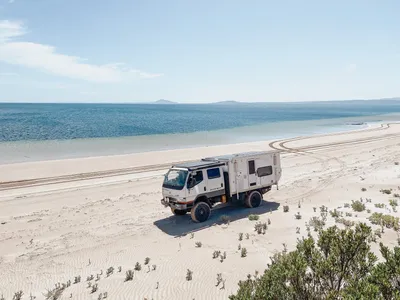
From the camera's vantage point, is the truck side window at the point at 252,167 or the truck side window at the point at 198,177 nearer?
the truck side window at the point at 198,177

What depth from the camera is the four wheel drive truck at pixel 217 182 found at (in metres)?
15.6

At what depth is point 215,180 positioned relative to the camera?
54.0ft

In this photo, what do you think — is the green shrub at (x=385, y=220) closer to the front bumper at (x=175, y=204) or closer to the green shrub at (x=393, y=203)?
the green shrub at (x=393, y=203)

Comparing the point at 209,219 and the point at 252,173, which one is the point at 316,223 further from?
the point at 209,219

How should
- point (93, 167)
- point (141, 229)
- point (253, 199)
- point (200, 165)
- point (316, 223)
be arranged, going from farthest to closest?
point (93, 167), point (253, 199), point (200, 165), point (141, 229), point (316, 223)

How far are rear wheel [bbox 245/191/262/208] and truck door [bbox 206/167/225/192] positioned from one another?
6.43ft

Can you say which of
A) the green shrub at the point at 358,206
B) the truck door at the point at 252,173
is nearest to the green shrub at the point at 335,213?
the green shrub at the point at 358,206

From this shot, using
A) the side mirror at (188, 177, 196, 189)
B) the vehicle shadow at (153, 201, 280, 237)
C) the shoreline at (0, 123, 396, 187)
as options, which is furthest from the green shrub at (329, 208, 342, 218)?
the shoreline at (0, 123, 396, 187)

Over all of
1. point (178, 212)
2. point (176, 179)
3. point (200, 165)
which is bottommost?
point (178, 212)

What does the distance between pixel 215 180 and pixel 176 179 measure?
1.95 metres

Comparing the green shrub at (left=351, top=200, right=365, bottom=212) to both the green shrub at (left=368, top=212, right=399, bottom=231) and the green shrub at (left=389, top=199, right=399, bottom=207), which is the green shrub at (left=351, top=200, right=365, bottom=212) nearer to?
the green shrub at (left=368, top=212, right=399, bottom=231)

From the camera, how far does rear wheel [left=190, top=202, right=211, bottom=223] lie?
1572 cm

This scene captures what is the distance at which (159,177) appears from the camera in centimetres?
2739

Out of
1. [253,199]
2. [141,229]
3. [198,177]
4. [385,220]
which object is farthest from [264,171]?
[141,229]
